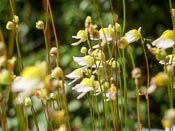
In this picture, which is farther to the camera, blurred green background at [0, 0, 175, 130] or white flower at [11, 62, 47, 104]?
blurred green background at [0, 0, 175, 130]

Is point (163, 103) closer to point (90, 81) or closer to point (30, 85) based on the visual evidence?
point (90, 81)

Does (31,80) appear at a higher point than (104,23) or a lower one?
lower

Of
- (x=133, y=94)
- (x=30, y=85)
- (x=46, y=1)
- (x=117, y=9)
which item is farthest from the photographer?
(x=117, y=9)

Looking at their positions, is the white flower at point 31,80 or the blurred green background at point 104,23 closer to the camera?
the white flower at point 31,80

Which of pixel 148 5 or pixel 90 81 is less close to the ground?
pixel 148 5

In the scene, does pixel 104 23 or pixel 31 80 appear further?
pixel 104 23

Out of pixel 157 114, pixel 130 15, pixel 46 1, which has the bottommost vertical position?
pixel 157 114

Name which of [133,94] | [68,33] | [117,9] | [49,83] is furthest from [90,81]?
[68,33]

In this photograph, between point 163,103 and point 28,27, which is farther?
point 28,27

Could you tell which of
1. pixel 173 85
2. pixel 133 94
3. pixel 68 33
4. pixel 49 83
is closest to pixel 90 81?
pixel 173 85

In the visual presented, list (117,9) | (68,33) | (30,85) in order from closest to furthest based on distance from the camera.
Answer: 1. (30,85)
2. (117,9)
3. (68,33)
